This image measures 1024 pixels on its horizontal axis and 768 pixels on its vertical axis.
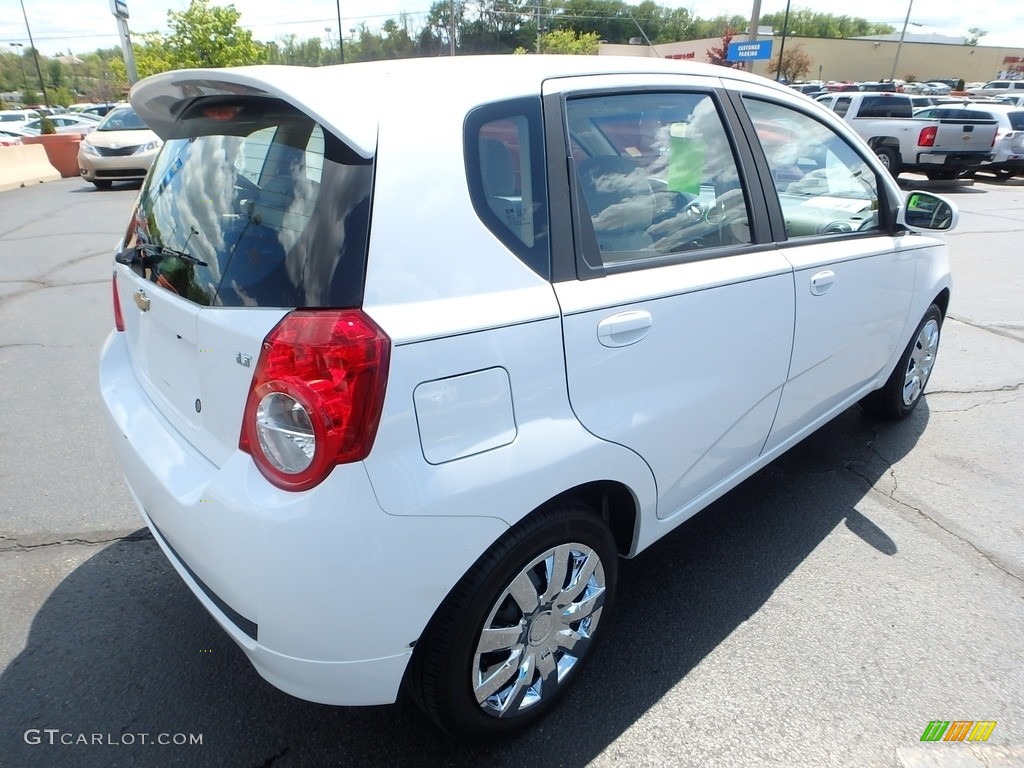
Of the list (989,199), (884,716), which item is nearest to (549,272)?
(884,716)

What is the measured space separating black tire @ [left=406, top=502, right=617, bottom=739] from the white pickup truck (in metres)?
15.8

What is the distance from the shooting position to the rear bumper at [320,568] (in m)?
1.53

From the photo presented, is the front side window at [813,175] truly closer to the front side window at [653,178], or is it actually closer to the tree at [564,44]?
the front side window at [653,178]

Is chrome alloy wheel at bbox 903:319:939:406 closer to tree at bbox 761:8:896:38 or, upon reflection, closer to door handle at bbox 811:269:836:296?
door handle at bbox 811:269:836:296

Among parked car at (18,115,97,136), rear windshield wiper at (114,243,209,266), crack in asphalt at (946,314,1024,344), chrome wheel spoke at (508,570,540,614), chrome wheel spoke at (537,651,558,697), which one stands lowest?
parked car at (18,115,97,136)

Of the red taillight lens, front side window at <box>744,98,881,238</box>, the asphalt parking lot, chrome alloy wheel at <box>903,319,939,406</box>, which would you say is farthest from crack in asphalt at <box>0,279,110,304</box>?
chrome alloy wheel at <box>903,319,939,406</box>

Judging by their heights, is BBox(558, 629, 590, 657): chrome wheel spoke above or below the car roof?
below

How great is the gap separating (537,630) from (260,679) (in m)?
0.98

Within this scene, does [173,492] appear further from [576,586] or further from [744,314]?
[744,314]

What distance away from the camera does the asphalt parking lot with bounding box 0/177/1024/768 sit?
209 cm

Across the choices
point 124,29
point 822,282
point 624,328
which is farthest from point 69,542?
point 124,29

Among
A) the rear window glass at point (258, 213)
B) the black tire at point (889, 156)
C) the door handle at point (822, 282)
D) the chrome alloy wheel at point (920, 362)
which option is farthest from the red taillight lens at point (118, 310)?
the black tire at point (889, 156)

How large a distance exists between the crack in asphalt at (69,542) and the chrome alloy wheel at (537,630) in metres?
1.86

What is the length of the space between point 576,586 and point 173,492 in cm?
118
